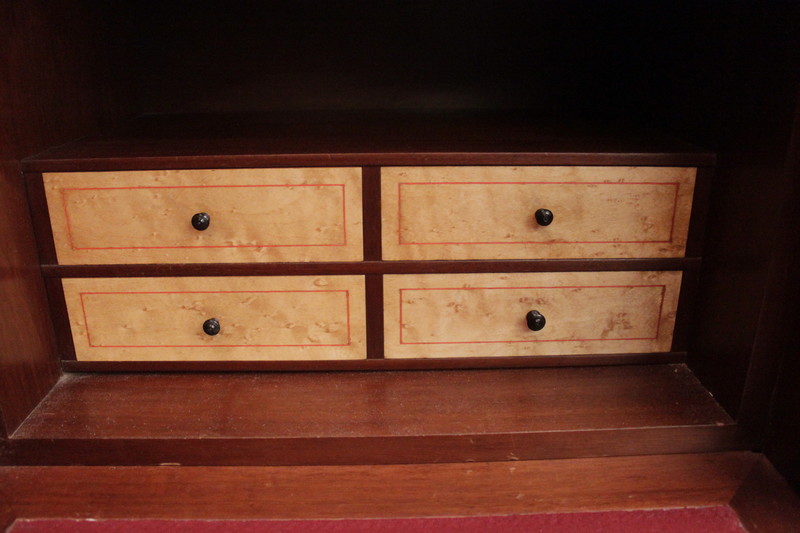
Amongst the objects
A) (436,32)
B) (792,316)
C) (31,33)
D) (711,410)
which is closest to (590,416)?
(711,410)

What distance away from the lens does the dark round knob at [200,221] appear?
3.02 feet

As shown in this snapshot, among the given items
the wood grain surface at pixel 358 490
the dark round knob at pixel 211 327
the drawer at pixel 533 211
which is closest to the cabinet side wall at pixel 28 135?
the wood grain surface at pixel 358 490

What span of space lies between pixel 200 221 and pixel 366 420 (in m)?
0.39

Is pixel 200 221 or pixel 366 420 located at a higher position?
pixel 200 221

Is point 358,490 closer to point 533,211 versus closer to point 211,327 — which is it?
point 211,327

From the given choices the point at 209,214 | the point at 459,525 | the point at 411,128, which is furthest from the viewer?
the point at 411,128

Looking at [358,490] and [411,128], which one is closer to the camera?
[358,490]

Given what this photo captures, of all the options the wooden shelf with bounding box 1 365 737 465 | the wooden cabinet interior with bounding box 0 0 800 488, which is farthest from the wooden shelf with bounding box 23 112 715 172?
the wooden shelf with bounding box 1 365 737 465

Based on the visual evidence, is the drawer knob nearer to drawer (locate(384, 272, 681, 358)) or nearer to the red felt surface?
drawer (locate(384, 272, 681, 358))

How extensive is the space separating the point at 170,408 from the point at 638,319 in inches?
30.2

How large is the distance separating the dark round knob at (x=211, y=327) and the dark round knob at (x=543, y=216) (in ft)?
1.76

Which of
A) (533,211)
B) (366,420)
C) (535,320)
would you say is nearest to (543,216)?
(533,211)

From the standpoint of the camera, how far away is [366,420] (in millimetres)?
906

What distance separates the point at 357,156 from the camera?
90 centimetres
